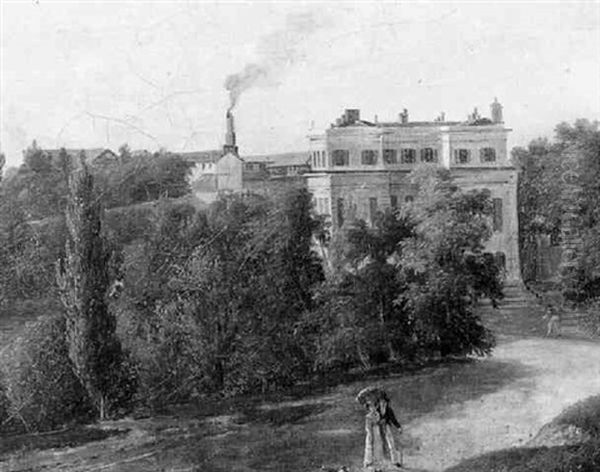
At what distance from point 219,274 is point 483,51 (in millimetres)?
3462

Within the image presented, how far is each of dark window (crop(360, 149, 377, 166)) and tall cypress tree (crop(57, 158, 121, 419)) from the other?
2.65 m

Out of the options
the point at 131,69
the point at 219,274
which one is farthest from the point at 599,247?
the point at 131,69

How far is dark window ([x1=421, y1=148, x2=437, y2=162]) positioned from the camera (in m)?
8.90

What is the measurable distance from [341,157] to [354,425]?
258cm

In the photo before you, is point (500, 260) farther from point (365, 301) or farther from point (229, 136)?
point (229, 136)

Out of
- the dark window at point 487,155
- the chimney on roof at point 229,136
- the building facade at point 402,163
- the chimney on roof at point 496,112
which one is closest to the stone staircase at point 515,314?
the building facade at point 402,163

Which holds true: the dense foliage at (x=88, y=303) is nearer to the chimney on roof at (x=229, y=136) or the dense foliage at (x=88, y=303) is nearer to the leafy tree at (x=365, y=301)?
the chimney on roof at (x=229, y=136)

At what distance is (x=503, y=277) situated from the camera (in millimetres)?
8906

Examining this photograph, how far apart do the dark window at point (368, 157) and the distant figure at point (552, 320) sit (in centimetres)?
237

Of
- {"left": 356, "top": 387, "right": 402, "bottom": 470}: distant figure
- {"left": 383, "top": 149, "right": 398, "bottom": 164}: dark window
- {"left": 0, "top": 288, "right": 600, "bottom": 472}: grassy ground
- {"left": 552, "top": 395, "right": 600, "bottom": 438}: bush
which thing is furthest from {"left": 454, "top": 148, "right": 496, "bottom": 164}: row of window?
{"left": 356, "top": 387, "right": 402, "bottom": 470}: distant figure

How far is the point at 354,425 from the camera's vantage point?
7.87 metres

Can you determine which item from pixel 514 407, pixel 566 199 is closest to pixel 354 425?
pixel 514 407

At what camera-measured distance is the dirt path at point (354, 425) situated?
7496 mm

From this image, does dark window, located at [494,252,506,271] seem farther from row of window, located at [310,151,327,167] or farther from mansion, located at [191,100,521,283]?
row of window, located at [310,151,327,167]
